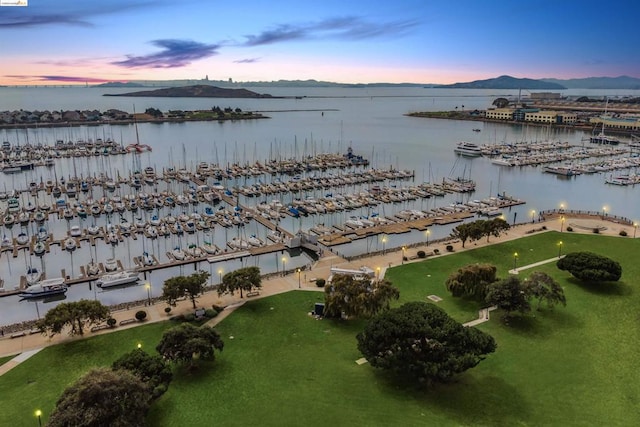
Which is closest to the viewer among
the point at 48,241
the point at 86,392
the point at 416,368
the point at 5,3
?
the point at 86,392

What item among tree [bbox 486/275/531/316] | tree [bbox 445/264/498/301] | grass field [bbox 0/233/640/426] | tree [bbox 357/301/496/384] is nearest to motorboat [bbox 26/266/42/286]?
grass field [bbox 0/233/640/426]

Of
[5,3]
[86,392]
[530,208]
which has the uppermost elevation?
[5,3]

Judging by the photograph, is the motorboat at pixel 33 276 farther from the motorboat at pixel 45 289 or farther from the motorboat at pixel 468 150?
the motorboat at pixel 468 150

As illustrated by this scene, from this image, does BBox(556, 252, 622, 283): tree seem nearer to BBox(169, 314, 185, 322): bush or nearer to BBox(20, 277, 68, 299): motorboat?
BBox(169, 314, 185, 322): bush

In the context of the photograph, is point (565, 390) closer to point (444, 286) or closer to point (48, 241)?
point (444, 286)

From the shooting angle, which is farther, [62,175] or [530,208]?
[62,175]

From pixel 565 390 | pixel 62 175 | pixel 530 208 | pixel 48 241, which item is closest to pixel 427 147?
pixel 530 208

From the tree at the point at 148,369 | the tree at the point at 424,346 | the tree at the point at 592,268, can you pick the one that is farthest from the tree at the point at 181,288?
the tree at the point at 592,268
